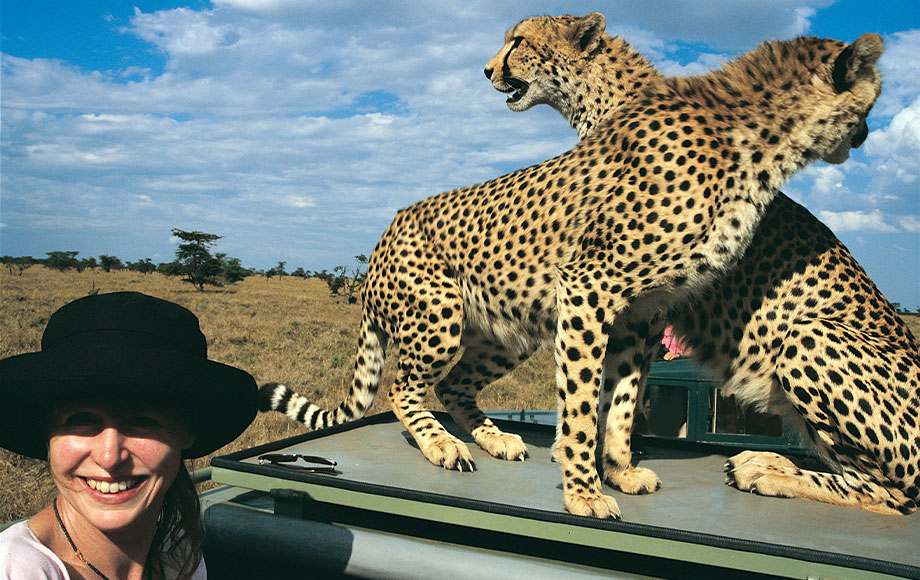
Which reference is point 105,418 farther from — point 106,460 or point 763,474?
point 763,474

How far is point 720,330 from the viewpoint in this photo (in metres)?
2.72

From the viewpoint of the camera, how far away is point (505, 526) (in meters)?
2.14

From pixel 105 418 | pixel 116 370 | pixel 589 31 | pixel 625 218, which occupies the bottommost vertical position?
pixel 105 418

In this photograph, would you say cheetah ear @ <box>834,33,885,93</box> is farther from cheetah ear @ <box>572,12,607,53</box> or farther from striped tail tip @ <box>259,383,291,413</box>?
striped tail tip @ <box>259,383,291,413</box>

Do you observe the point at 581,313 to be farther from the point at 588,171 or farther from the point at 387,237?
the point at 387,237

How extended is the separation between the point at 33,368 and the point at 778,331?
89.0 inches

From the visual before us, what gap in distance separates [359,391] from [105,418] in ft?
6.73

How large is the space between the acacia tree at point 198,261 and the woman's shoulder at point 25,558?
29357 millimetres

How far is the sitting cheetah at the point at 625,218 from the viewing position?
241cm

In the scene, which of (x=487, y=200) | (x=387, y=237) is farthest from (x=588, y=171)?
(x=387, y=237)

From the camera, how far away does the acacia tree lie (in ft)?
100.0

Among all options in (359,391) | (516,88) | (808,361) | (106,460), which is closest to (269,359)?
(359,391)

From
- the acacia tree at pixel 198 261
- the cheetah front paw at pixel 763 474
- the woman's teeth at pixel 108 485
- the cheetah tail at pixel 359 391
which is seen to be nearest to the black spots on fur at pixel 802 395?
the cheetah front paw at pixel 763 474

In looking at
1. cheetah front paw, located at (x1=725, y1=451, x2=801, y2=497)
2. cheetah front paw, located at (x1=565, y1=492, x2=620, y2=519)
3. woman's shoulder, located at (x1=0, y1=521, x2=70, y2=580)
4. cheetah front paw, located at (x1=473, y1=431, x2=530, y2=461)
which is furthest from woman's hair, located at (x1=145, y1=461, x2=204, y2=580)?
cheetah front paw, located at (x1=725, y1=451, x2=801, y2=497)
